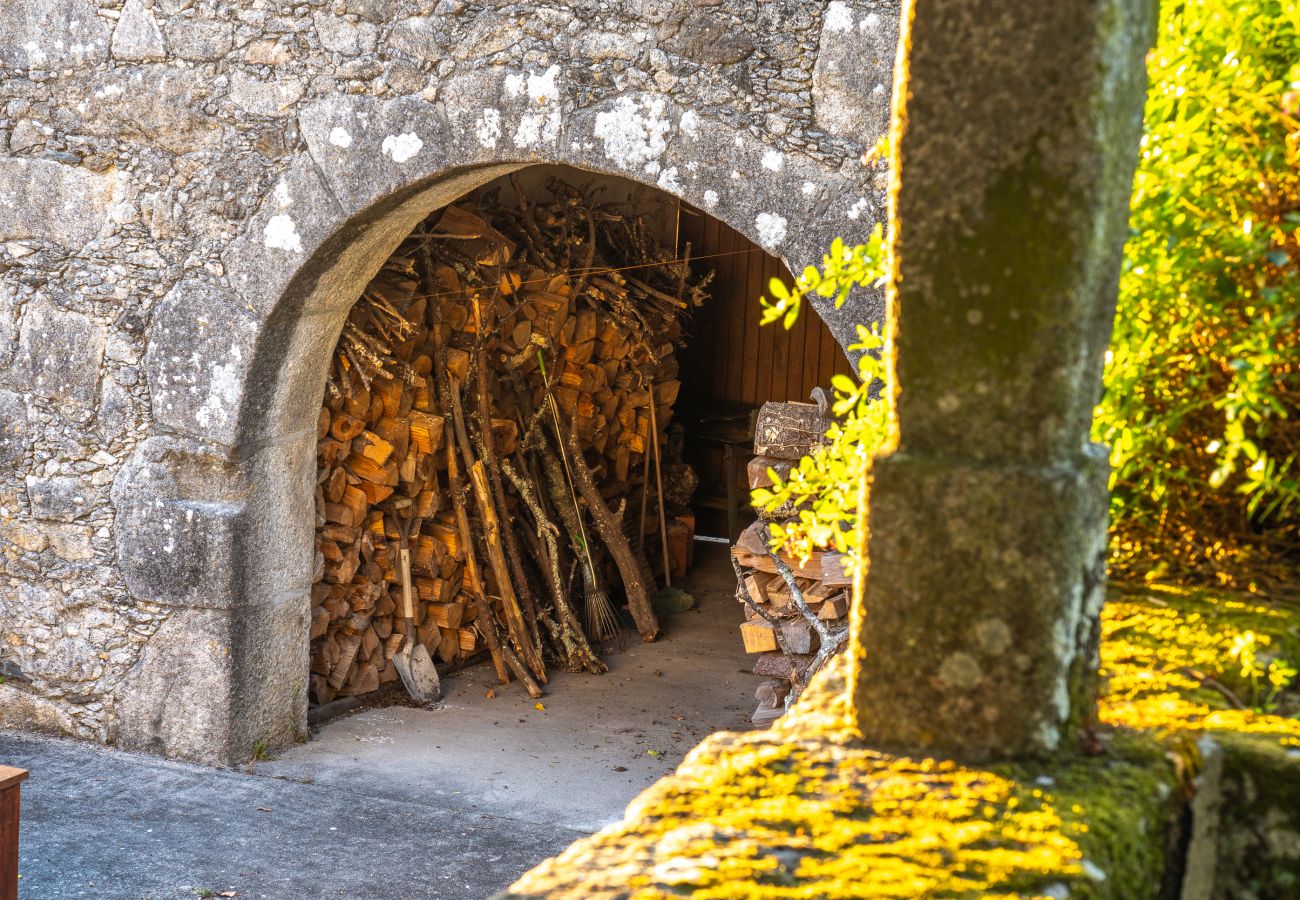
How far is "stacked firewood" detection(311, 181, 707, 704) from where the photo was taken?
5.41 meters

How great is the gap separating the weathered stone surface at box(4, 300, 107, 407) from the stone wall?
0.01 m

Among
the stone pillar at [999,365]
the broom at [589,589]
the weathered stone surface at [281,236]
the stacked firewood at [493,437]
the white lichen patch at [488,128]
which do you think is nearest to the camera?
the stone pillar at [999,365]

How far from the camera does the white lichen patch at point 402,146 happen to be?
161 inches

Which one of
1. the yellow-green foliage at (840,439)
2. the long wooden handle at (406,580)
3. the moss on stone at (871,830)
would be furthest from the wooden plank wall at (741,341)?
the moss on stone at (871,830)

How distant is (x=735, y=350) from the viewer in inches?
316

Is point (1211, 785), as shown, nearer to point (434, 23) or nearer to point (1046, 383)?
point (1046, 383)

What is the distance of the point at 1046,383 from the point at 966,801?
1.33 ft

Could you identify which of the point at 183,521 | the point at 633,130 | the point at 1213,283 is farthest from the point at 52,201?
the point at 1213,283

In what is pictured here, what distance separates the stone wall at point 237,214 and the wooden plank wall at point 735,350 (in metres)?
3.48

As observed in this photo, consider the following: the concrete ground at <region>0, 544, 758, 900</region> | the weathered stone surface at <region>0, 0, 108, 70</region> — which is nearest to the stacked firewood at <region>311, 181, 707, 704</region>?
the concrete ground at <region>0, 544, 758, 900</region>

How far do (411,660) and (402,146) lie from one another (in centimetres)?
244

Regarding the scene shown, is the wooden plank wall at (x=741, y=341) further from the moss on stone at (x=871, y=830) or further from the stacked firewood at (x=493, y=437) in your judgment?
the moss on stone at (x=871, y=830)

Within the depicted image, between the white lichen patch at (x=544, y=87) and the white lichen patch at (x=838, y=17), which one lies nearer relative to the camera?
the white lichen patch at (x=838, y=17)

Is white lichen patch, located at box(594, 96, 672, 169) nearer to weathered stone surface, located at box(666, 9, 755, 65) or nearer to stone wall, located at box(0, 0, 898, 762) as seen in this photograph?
stone wall, located at box(0, 0, 898, 762)
